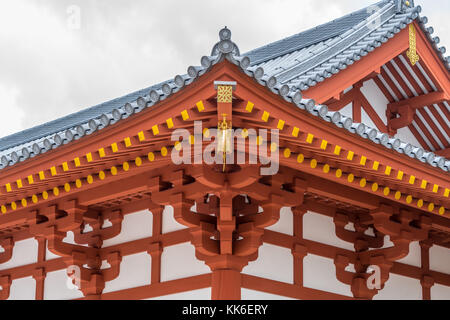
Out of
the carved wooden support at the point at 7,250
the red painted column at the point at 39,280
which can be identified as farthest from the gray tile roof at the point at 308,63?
the red painted column at the point at 39,280

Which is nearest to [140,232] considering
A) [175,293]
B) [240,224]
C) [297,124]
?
[175,293]

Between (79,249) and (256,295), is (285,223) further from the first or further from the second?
(79,249)

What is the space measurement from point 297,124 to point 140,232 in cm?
301

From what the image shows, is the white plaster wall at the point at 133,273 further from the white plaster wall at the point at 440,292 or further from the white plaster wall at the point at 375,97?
the white plaster wall at the point at 440,292

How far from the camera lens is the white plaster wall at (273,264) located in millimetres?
8656

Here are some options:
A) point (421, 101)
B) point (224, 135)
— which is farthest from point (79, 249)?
point (421, 101)

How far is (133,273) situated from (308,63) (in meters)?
3.23

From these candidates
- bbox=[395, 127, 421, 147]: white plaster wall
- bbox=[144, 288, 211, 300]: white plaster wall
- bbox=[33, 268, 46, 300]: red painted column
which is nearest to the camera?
bbox=[144, 288, 211, 300]: white plaster wall

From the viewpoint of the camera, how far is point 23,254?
10.8 meters

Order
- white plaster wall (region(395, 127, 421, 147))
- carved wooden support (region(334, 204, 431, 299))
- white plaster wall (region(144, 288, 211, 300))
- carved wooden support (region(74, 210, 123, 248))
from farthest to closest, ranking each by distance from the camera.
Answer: white plaster wall (region(395, 127, 421, 147)) < carved wooden support (region(74, 210, 123, 248)) < carved wooden support (region(334, 204, 431, 299)) < white plaster wall (region(144, 288, 211, 300))

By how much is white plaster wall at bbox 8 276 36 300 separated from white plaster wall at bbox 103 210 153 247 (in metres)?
1.42

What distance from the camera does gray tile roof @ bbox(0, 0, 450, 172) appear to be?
22.3ft

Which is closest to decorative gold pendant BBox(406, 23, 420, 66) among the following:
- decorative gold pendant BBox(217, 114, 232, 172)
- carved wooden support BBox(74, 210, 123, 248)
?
→ carved wooden support BBox(74, 210, 123, 248)

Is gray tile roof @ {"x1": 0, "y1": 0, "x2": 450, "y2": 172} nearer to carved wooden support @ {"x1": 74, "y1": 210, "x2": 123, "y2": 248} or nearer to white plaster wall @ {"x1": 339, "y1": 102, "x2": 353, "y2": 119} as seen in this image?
white plaster wall @ {"x1": 339, "y1": 102, "x2": 353, "y2": 119}
